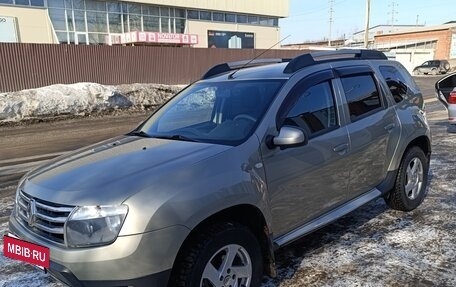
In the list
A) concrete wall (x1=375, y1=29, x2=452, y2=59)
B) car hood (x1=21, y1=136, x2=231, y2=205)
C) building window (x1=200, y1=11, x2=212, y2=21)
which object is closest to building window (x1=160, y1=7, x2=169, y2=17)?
building window (x1=200, y1=11, x2=212, y2=21)

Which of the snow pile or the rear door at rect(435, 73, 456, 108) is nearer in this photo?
the rear door at rect(435, 73, 456, 108)

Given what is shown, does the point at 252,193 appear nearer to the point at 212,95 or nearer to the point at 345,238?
the point at 212,95

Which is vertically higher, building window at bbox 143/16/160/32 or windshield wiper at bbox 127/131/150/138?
building window at bbox 143/16/160/32

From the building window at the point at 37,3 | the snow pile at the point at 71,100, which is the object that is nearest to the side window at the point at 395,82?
the snow pile at the point at 71,100

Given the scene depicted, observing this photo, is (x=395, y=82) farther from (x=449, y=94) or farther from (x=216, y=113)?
(x=449, y=94)

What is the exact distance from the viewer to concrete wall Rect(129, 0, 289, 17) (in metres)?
35.1

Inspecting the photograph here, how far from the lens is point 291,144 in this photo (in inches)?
118

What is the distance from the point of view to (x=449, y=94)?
8.32 meters

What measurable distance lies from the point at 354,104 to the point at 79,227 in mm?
2796

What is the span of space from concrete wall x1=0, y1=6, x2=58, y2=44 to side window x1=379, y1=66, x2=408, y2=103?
27144mm

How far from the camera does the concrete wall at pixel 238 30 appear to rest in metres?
36.8

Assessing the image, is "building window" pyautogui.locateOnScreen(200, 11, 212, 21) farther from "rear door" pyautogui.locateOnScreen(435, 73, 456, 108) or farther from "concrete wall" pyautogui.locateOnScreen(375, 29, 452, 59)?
"concrete wall" pyautogui.locateOnScreen(375, 29, 452, 59)

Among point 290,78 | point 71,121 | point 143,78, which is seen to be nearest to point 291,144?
point 290,78

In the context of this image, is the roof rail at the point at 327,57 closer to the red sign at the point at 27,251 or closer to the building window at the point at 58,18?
the red sign at the point at 27,251
